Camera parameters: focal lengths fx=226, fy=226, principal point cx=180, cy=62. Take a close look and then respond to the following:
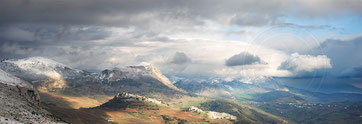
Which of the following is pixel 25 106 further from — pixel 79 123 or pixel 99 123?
pixel 99 123

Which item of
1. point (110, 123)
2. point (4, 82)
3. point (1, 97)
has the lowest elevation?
point (110, 123)

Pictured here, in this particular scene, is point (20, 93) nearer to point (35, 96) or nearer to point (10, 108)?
point (35, 96)

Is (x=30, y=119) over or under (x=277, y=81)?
under

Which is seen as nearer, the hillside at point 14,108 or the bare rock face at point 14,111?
the bare rock face at point 14,111

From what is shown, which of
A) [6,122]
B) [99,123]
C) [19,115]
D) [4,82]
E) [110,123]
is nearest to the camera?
[6,122]

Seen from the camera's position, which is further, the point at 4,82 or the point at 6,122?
the point at 4,82

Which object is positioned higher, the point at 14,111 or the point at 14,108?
the point at 14,108

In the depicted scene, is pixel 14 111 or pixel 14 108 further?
pixel 14 108

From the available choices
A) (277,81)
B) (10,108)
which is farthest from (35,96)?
(277,81)

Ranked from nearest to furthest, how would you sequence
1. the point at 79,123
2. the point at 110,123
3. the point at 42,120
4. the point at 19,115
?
the point at 19,115
the point at 42,120
the point at 79,123
the point at 110,123

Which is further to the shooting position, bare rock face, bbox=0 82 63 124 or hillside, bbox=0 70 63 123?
hillside, bbox=0 70 63 123
